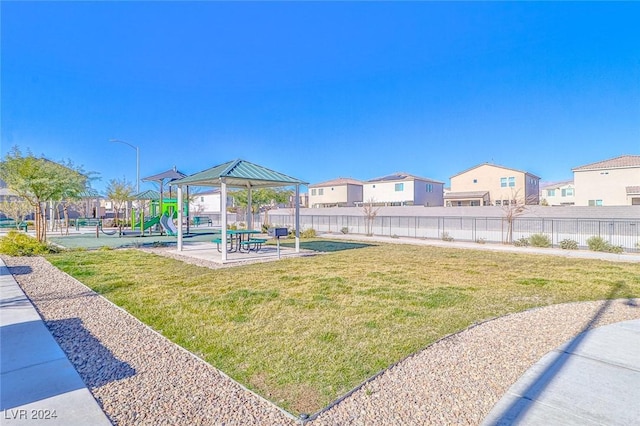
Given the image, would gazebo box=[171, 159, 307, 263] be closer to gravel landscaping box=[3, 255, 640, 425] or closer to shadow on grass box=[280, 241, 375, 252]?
shadow on grass box=[280, 241, 375, 252]

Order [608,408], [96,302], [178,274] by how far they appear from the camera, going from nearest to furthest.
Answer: [608,408], [96,302], [178,274]

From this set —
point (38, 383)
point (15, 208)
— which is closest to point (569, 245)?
point (38, 383)

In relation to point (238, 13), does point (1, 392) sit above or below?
below

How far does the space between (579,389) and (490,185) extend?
153ft

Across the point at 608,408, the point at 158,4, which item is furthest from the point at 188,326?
the point at 158,4

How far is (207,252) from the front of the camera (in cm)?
1380

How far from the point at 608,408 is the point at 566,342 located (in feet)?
5.51

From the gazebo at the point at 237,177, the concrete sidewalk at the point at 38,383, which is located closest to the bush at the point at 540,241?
the gazebo at the point at 237,177

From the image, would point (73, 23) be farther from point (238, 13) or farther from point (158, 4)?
point (238, 13)

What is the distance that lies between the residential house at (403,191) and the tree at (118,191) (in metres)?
27.5

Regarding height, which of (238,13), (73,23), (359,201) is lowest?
(359,201)

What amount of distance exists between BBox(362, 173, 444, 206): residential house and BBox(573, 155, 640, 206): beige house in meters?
16.6

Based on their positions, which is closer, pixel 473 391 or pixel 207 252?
pixel 473 391

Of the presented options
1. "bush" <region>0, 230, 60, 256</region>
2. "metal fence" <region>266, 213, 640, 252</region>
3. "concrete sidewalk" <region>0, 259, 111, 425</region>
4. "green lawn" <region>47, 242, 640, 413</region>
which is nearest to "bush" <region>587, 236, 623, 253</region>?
"metal fence" <region>266, 213, 640, 252</region>
